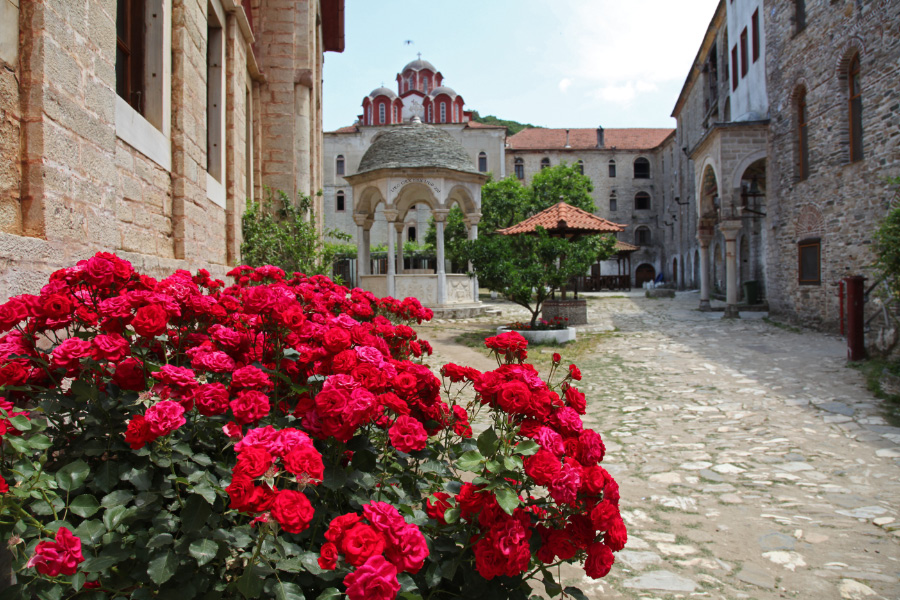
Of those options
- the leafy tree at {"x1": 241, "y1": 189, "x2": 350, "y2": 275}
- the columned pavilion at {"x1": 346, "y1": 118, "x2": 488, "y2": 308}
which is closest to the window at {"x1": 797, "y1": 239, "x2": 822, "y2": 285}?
the columned pavilion at {"x1": 346, "y1": 118, "x2": 488, "y2": 308}

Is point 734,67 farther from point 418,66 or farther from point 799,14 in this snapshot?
point 418,66

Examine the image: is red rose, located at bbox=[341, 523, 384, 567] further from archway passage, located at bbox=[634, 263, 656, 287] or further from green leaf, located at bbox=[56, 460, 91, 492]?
archway passage, located at bbox=[634, 263, 656, 287]

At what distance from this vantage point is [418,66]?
47.7m

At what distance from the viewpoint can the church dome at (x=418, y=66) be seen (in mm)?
47688

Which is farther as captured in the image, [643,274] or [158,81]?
[643,274]

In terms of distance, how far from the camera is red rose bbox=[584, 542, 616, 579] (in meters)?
1.68

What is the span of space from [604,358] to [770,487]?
5834 mm

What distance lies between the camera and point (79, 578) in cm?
146

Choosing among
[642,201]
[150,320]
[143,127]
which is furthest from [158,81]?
[642,201]

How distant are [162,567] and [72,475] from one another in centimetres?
39

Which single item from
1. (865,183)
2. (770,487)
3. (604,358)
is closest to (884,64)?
(865,183)

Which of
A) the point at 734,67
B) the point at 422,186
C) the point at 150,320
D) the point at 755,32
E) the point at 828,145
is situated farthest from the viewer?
the point at 734,67

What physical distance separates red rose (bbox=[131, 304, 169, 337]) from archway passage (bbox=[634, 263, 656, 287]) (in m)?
45.5

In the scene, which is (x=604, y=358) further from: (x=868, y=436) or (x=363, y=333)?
(x=363, y=333)
